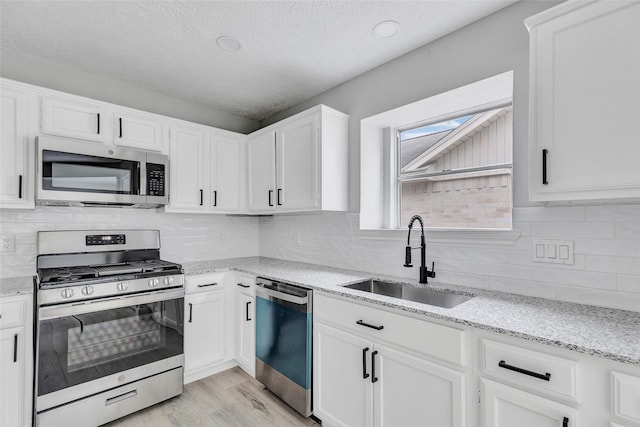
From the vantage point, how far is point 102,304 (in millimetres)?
2010

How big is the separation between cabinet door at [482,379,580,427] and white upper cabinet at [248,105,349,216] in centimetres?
157

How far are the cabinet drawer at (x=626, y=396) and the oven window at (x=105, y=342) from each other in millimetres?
2396

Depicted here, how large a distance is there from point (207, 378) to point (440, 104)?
111 inches

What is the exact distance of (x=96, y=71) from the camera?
2562 millimetres

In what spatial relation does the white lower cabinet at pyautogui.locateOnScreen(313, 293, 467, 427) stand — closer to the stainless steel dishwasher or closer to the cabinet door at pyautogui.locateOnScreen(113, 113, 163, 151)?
the stainless steel dishwasher

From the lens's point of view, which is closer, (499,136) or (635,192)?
(635,192)

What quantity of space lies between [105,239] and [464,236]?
269 cm

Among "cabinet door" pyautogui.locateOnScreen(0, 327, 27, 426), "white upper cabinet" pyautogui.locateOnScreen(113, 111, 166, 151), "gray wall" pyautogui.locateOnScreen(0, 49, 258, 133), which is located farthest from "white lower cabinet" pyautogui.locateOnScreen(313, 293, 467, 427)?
"gray wall" pyautogui.locateOnScreen(0, 49, 258, 133)

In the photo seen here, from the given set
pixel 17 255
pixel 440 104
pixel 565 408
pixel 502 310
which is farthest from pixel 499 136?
pixel 17 255

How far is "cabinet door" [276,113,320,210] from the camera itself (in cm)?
249

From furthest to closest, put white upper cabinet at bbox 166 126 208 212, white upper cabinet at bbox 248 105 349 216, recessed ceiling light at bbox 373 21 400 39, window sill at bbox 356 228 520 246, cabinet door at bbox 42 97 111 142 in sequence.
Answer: white upper cabinet at bbox 166 126 208 212
white upper cabinet at bbox 248 105 349 216
cabinet door at bbox 42 97 111 142
recessed ceiling light at bbox 373 21 400 39
window sill at bbox 356 228 520 246

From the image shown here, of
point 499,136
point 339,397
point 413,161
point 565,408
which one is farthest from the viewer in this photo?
point 413,161

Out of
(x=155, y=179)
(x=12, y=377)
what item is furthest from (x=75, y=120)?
(x=12, y=377)

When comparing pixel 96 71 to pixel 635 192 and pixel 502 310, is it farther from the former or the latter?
pixel 635 192
